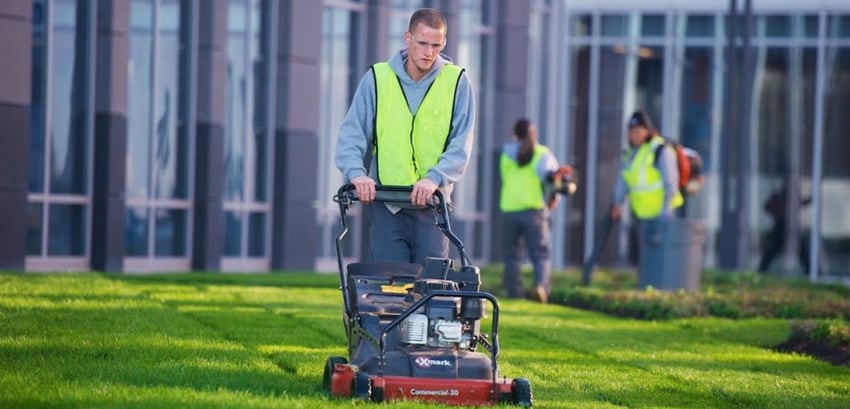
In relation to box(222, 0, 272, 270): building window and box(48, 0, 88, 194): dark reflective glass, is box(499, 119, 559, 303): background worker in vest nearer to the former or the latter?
box(48, 0, 88, 194): dark reflective glass

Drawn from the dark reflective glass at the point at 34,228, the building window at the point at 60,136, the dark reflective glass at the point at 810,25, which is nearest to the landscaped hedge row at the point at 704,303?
the building window at the point at 60,136

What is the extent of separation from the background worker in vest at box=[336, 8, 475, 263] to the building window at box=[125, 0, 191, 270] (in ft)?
43.3

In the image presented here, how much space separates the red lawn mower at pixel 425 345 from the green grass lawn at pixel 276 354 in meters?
0.15

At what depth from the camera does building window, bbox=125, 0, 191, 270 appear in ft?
71.7

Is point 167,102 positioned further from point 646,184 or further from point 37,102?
point 646,184

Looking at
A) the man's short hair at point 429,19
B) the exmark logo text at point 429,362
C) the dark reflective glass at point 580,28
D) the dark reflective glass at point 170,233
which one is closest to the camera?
the exmark logo text at point 429,362

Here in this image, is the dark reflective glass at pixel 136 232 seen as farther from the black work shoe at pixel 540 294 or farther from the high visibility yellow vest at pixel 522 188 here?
the black work shoe at pixel 540 294

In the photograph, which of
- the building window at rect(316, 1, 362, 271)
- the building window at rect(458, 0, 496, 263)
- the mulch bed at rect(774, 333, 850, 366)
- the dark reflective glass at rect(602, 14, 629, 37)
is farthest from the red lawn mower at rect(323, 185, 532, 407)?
the dark reflective glass at rect(602, 14, 629, 37)

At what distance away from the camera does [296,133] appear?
24.0 metres

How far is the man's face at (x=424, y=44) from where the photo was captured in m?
8.70

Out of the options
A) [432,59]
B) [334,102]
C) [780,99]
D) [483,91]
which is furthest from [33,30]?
[780,99]

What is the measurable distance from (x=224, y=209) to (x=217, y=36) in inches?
101

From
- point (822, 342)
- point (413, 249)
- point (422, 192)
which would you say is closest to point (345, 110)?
point (822, 342)

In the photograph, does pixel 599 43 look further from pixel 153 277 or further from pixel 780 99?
pixel 153 277
